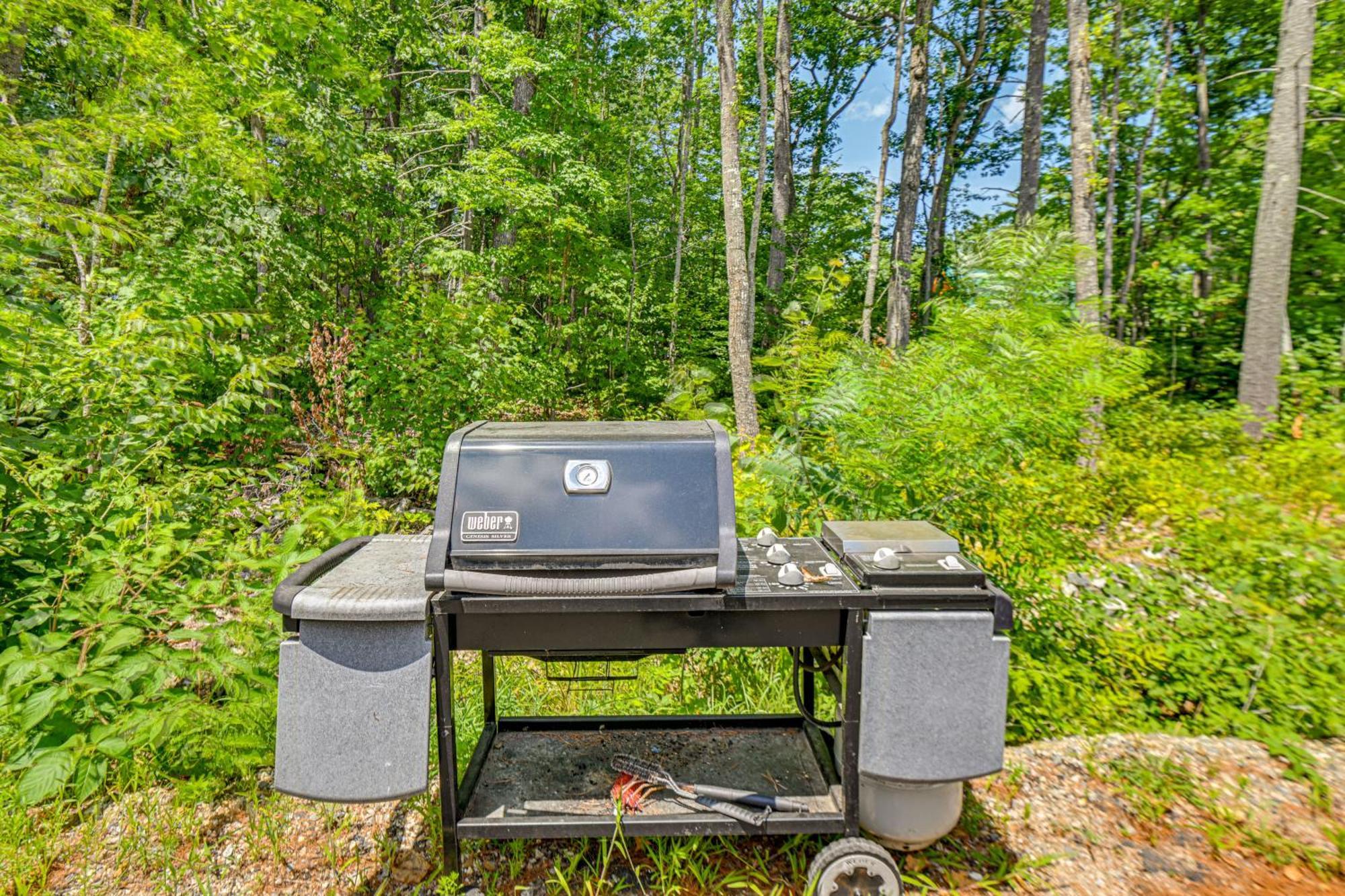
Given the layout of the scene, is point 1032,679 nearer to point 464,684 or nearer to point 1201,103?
point 464,684

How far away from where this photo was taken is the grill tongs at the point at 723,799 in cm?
187

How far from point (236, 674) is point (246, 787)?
439 mm

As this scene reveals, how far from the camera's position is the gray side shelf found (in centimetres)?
166

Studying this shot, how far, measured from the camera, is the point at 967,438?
2990 mm

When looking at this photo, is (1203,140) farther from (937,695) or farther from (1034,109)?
(937,695)

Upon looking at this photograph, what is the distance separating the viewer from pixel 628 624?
1771 millimetres

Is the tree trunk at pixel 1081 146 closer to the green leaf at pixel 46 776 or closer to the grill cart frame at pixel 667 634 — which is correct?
the grill cart frame at pixel 667 634

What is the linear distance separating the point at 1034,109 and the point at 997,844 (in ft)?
42.1

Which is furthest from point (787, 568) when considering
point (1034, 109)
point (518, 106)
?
point (1034, 109)

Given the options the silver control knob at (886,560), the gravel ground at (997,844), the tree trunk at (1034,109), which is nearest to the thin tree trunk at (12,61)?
the gravel ground at (997,844)

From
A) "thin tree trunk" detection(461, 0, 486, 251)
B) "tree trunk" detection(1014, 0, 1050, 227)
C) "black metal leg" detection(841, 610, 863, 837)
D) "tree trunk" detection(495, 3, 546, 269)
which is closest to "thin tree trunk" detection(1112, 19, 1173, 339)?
"tree trunk" detection(1014, 0, 1050, 227)

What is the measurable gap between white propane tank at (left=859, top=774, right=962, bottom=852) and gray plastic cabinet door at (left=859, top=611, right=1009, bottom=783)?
0.21 meters

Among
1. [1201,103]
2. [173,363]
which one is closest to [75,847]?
[173,363]

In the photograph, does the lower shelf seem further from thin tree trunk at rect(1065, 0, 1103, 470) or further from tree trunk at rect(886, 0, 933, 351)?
tree trunk at rect(886, 0, 933, 351)
